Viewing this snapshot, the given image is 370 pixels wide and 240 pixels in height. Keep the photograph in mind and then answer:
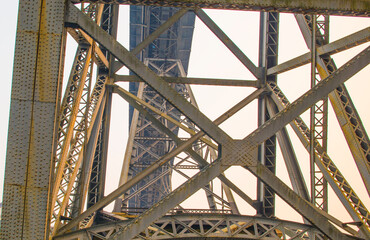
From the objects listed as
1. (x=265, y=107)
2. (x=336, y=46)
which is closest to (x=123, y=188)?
(x=336, y=46)

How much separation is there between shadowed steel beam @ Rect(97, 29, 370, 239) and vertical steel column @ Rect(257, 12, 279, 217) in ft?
21.5

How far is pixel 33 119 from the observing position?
747 cm

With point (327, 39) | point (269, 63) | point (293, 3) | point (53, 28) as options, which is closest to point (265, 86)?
point (269, 63)

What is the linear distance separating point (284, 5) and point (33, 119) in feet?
13.8

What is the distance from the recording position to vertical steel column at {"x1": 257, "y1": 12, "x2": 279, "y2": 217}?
48.3ft

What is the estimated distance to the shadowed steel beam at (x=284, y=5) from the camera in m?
7.94

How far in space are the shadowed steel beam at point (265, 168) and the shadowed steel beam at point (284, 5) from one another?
77 centimetres

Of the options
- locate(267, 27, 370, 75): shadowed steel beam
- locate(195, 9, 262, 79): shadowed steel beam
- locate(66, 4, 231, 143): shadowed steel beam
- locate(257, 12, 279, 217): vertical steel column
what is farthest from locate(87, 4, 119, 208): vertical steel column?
locate(66, 4, 231, 143): shadowed steel beam

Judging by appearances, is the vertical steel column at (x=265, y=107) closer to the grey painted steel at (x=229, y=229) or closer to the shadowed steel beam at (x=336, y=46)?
the shadowed steel beam at (x=336, y=46)

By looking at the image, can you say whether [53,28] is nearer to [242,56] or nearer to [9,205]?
[9,205]

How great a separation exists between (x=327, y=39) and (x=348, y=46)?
1346 millimetres

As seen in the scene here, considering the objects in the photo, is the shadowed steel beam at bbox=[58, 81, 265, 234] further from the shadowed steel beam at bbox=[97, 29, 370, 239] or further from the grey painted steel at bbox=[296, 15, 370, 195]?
the grey painted steel at bbox=[296, 15, 370, 195]

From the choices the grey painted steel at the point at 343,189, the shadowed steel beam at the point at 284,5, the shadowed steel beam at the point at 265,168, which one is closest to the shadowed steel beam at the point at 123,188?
the shadowed steel beam at the point at 265,168

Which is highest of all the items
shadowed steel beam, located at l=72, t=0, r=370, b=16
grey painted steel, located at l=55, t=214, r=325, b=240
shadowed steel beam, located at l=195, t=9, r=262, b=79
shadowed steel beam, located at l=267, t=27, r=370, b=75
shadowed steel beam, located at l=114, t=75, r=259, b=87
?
shadowed steel beam, located at l=195, t=9, r=262, b=79
